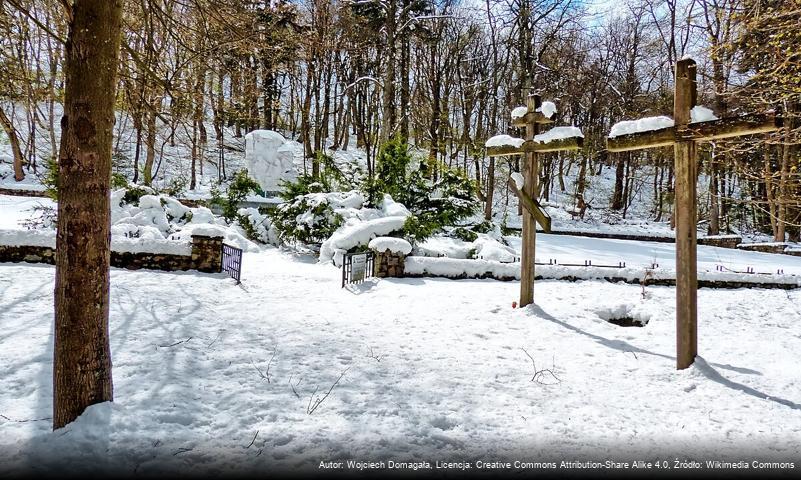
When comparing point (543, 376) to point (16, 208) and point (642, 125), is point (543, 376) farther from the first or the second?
point (16, 208)

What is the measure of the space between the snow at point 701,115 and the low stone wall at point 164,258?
846cm

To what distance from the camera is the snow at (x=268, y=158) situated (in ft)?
65.8

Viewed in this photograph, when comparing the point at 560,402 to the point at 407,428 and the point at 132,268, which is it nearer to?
the point at 407,428

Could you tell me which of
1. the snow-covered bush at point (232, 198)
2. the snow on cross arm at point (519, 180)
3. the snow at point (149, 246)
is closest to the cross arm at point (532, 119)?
the snow on cross arm at point (519, 180)

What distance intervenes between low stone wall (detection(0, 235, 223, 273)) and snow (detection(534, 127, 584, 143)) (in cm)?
673

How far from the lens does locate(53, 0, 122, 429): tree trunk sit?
9.06ft

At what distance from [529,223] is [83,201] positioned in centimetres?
625

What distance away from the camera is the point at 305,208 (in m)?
12.9

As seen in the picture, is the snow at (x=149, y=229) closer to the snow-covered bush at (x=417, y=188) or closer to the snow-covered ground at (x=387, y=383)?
the snow-covered ground at (x=387, y=383)

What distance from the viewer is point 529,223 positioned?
734 centimetres

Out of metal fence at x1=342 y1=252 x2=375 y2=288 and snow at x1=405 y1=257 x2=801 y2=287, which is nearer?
metal fence at x1=342 y1=252 x2=375 y2=288

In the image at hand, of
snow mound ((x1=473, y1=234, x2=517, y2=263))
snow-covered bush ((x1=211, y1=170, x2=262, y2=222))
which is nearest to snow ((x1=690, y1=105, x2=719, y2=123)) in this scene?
snow mound ((x1=473, y1=234, x2=517, y2=263))

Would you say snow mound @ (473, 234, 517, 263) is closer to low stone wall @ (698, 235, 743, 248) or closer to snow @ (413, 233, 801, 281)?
snow @ (413, 233, 801, 281)

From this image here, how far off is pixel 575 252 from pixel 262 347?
12.3m
